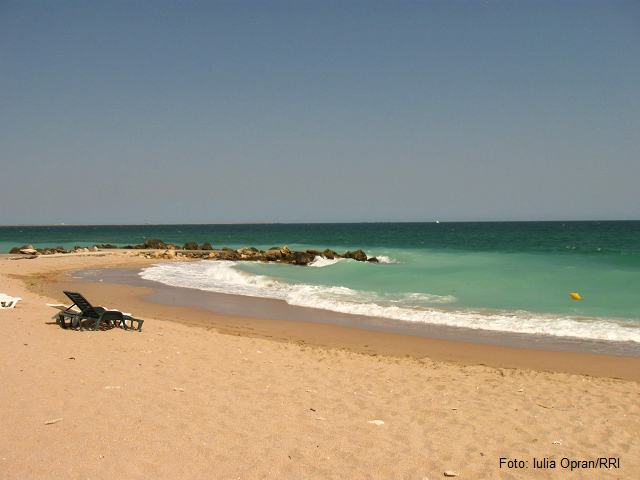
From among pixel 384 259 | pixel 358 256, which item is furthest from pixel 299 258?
pixel 384 259

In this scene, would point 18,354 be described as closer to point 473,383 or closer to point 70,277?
point 473,383

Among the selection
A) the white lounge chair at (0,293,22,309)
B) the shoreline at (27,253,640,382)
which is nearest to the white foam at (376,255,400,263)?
the shoreline at (27,253,640,382)

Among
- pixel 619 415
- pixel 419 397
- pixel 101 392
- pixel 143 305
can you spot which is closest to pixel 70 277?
pixel 143 305

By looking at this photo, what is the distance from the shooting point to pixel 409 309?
13.3m

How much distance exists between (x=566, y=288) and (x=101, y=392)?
17122mm

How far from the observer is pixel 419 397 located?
5.95 meters

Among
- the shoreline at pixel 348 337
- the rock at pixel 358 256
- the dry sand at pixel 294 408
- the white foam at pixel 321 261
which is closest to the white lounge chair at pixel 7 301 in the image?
the dry sand at pixel 294 408

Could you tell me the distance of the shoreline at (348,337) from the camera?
8.12 metres

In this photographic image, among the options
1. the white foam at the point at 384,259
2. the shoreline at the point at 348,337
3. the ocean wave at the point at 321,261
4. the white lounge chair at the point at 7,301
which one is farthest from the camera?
the white foam at the point at 384,259

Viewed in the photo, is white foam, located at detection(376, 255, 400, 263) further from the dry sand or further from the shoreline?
the dry sand

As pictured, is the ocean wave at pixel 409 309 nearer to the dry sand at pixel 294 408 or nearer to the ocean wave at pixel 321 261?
the dry sand at pixel 294 408

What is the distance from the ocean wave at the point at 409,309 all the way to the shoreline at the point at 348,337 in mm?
903

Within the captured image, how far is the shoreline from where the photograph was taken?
8.12 m

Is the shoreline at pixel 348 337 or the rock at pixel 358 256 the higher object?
the rock at pixel 358 256
